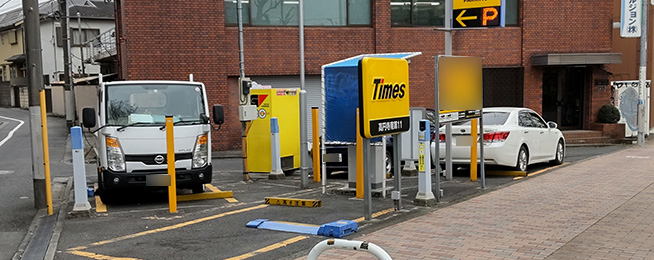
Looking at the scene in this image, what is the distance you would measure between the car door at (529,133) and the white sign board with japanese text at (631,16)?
8625 millimetres

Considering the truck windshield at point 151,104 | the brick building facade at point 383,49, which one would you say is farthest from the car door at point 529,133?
the brick building facade at point 383,49

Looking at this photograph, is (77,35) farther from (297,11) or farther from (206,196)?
(206,196)

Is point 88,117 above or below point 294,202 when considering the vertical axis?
→ above

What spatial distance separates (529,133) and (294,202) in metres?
6.35

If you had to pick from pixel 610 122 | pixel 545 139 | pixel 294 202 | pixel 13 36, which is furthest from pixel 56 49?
pixel 294 202

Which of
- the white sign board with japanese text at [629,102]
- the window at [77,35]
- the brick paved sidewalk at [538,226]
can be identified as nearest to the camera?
the brick paved sidewalk at [538,226]

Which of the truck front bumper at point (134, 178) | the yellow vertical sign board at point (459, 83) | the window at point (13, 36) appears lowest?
the truck front bumper at point (134, 178)

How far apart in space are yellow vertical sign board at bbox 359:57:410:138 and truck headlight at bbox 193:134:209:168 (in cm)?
341

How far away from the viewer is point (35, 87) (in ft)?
33.4

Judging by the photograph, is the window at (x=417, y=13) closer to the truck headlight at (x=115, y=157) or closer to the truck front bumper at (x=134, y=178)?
the truck front bumper at (x=134, y=178)

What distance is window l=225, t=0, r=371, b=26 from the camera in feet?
69.3

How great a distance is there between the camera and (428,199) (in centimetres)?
980

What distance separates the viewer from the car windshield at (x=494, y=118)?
44.8 ft

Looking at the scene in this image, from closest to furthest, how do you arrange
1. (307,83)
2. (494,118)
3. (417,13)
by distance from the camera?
(494,118)
(307,83)
(417,13)
